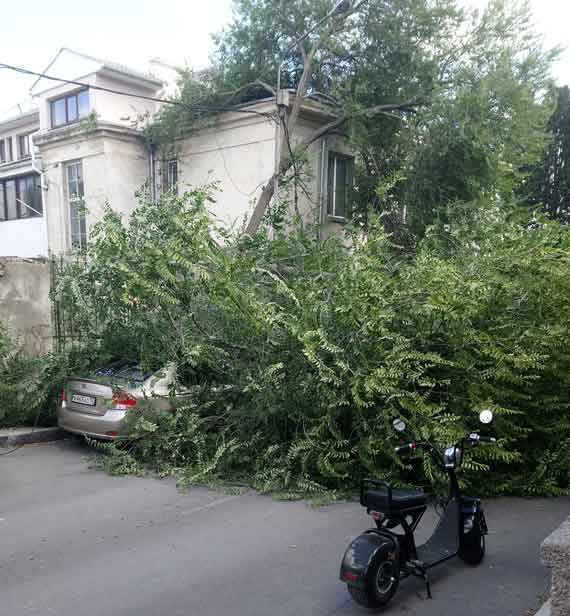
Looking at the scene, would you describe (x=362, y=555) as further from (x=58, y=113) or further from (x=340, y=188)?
(x=58, y=113)

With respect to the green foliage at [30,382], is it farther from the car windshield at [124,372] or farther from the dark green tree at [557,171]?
the dark green tree at [557,171]

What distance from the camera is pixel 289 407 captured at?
263 inches

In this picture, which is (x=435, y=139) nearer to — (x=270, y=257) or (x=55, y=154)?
(x=270, y=257)

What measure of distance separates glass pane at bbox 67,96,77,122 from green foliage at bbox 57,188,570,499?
1268 centimetres

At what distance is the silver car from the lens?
7641mm

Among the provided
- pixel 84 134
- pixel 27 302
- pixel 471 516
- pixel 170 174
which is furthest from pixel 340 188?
pixel 471 516

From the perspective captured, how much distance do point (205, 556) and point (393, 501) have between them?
1.85 meters

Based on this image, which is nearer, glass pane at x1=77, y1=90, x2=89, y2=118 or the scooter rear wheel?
the scooter rear wheel

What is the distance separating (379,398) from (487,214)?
6701 mm

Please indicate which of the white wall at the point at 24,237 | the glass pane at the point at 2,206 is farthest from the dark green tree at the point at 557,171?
the glass pane at the point at 2,206

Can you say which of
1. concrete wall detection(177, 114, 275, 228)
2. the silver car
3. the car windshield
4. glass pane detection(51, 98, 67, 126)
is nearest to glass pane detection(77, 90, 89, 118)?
glass pane detection(51, 98, 67, 126)

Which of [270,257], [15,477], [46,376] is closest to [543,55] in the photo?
[270,257]

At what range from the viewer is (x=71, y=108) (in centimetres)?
1897

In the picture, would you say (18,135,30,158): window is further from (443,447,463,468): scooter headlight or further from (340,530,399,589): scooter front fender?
(340,530,399,589): scooter front fender
